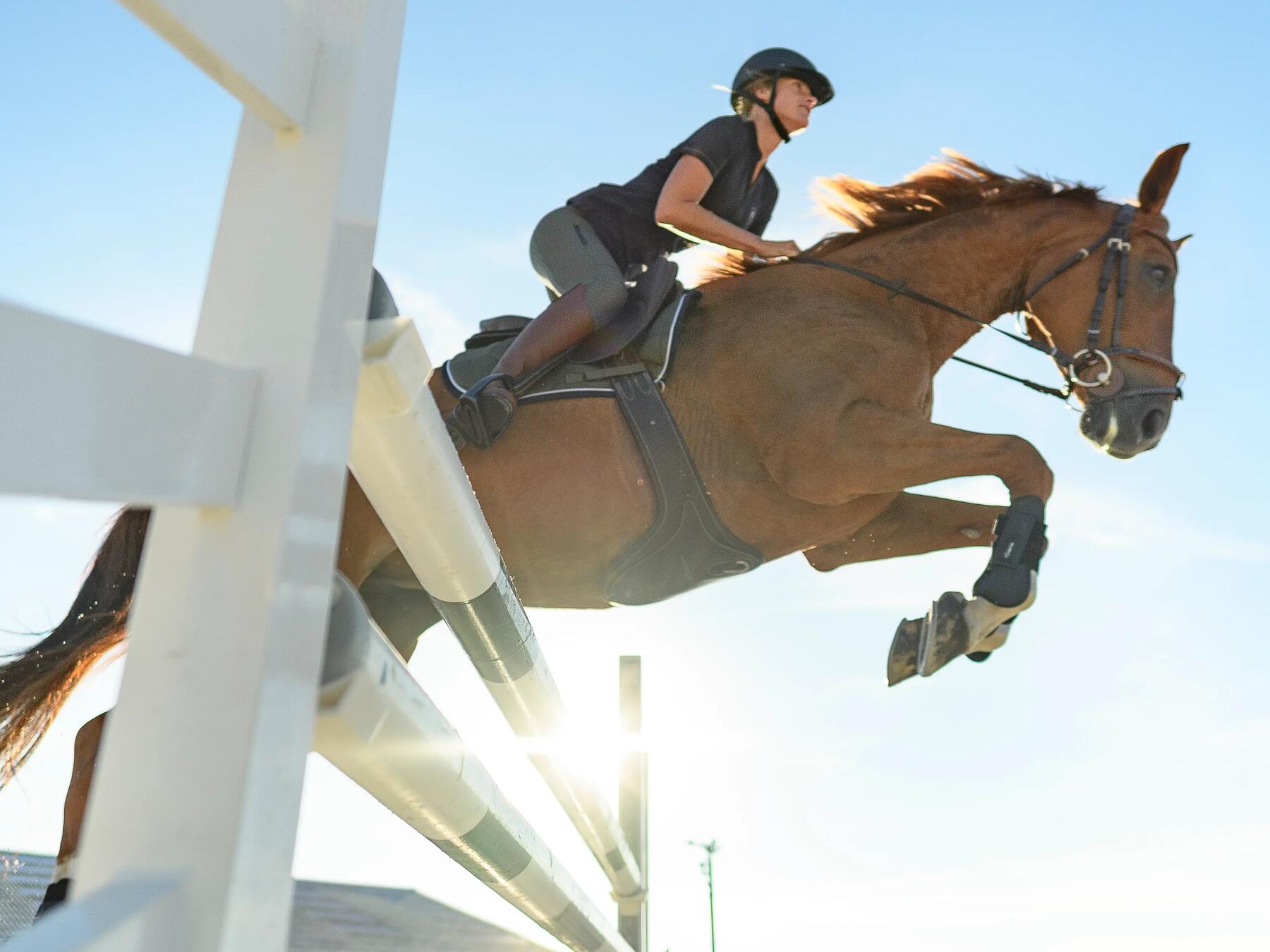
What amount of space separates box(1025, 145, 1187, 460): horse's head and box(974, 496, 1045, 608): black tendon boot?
1.69ft

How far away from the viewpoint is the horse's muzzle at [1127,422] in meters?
3.03

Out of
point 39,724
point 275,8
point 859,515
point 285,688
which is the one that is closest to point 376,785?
point 285,688

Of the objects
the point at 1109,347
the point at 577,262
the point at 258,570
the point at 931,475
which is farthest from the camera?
the point at 1109,347

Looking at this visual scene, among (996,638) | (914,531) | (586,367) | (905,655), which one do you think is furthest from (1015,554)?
(586,367)

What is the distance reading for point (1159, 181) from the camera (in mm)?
3375

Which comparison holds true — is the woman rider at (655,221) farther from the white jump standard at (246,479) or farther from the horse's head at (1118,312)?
the white jump standard at (246,479)

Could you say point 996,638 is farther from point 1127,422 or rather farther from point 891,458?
point 1127,422

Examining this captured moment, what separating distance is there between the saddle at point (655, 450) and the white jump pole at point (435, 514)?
3.33 ft

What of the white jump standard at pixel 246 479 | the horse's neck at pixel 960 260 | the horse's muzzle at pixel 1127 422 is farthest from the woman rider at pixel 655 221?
the white jump standard at pixel 246 479

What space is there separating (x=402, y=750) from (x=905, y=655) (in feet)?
7.06

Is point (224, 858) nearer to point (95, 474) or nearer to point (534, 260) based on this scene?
point (95, 474)

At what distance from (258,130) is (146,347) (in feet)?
0.62

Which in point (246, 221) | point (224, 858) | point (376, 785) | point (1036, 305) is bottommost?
point (224, 858)

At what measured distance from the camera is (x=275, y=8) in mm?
607
